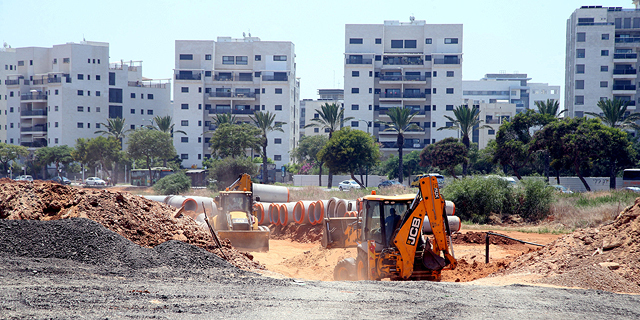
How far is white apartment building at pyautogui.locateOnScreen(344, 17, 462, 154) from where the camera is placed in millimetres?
89812

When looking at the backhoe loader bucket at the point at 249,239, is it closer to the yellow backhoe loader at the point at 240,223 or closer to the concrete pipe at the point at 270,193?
the yellow backhoe loader at the point at 240,223

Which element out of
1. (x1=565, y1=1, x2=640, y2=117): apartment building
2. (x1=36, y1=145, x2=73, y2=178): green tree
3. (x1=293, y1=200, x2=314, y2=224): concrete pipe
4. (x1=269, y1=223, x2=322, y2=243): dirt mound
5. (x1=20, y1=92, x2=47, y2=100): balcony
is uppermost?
(x1=565, y1=1, x2=640, y2=117): apartment building

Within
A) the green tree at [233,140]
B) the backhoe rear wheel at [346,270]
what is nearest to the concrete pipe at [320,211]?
the backhoe rear wheel at [346,270]

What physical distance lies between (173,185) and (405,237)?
37.5 metres

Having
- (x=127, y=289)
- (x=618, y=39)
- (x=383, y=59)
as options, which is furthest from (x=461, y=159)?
(x=127, y=289)

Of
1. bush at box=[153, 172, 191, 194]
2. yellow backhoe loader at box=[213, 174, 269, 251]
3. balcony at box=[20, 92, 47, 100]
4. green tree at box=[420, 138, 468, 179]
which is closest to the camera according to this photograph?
yellow backhoe loader at box=[213, 174, 269, 251]

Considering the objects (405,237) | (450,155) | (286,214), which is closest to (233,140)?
(450,155)

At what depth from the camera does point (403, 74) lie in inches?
3612

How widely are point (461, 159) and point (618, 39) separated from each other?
48620mm

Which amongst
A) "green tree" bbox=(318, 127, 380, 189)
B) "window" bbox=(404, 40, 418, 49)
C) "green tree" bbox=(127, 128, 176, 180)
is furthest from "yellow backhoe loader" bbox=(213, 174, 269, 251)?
"window" bbox=(404, 40, 418, 49)

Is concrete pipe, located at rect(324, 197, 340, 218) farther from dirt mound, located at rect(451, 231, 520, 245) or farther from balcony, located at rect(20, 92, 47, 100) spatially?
balcony, located at rect(20, 92, 47, 100)

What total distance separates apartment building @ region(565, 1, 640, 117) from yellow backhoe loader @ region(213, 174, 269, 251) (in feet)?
263

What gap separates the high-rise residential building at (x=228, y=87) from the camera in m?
91.8

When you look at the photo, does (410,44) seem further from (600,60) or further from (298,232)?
(298,232)
